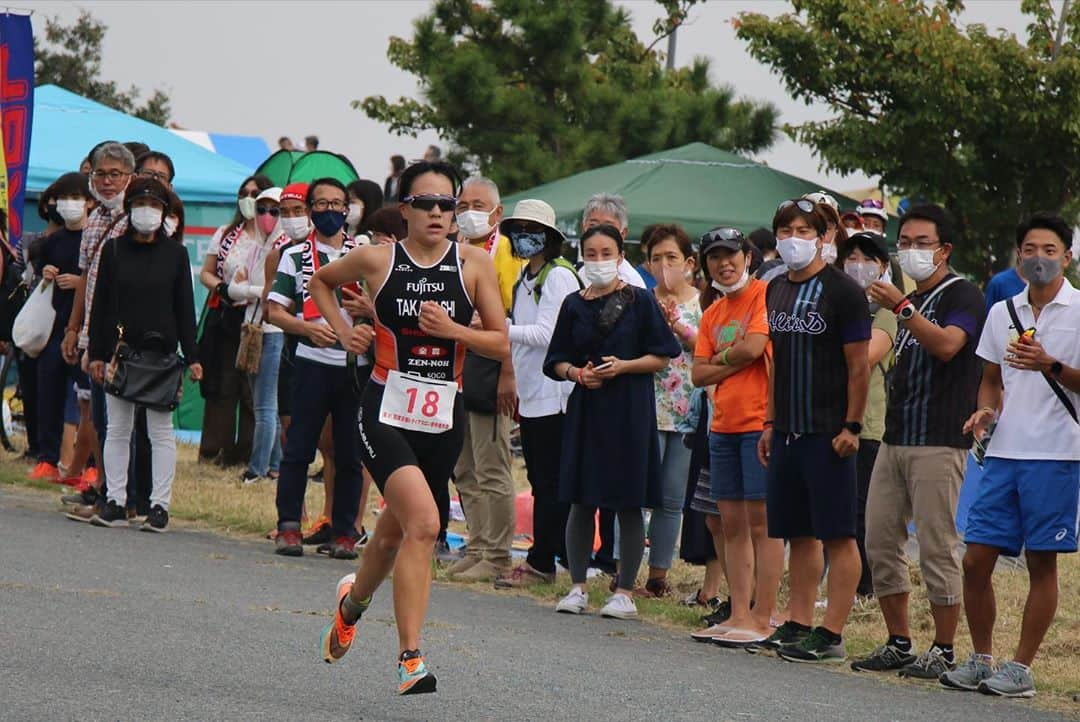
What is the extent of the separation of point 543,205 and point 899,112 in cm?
1173

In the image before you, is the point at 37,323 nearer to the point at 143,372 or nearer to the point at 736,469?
the point at 143,372

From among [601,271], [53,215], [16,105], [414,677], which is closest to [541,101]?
[16,105]

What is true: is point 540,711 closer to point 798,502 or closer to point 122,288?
point 798,502

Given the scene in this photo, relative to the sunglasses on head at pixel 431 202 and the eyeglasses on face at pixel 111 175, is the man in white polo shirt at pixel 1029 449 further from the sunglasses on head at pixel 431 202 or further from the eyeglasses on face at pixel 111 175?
the eyeglasses on face at pixel 111 175

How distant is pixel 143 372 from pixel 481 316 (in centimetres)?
434

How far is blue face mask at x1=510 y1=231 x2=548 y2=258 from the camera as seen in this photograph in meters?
10.1

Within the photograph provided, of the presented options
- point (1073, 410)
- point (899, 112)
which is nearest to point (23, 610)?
point (1073, 410)

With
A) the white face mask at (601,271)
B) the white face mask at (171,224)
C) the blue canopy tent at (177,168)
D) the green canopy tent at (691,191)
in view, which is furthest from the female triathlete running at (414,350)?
Result: the green canopy tent at (691,191)

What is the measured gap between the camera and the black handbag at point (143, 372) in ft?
36.3

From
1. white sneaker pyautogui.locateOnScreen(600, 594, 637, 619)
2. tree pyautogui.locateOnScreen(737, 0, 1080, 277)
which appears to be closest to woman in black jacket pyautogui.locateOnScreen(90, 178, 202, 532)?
white sneaker pyautogui.locateOnScreen(600, 594, 637, 619)

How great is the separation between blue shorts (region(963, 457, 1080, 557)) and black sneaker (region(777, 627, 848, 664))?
2.94 ft

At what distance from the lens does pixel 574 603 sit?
939 centimetres

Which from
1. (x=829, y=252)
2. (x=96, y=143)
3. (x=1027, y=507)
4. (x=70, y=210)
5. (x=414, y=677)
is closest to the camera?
(x=414, y=677)

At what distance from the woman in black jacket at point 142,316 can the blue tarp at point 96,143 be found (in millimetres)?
5885
